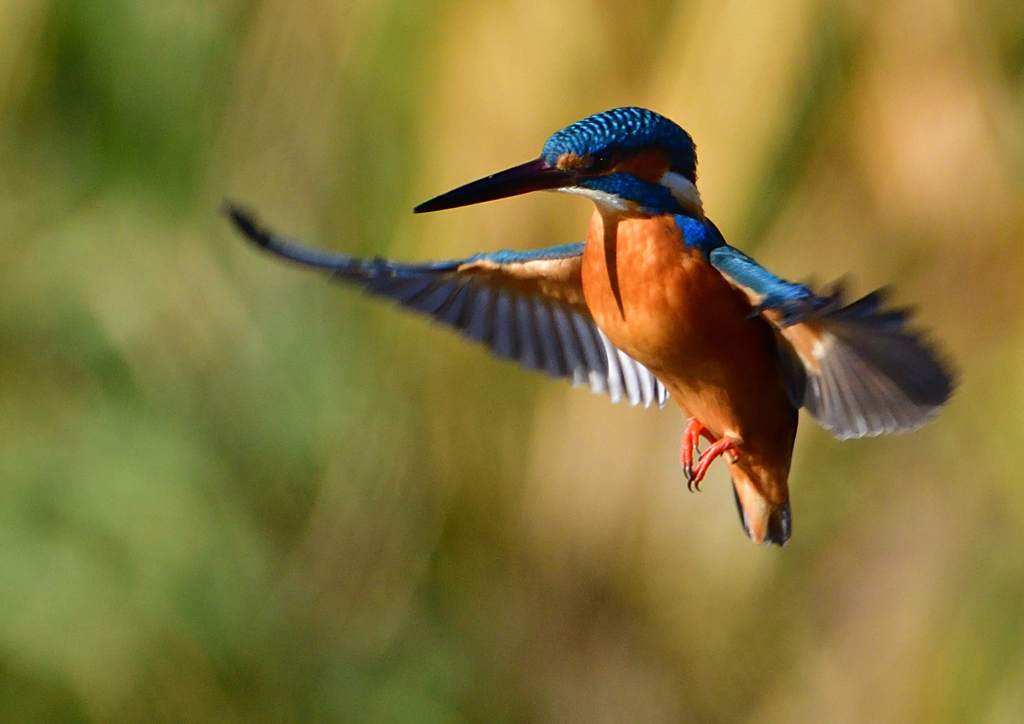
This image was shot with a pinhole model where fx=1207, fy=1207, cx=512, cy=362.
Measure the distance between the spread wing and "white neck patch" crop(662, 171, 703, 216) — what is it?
0.41 ft

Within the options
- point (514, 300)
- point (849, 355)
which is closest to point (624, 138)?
point (849, 355)

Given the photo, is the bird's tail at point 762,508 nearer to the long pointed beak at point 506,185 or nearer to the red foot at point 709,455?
the red foot at point 709,455

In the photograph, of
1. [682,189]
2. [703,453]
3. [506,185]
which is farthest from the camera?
[703,453]

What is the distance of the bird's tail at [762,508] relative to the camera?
99cm

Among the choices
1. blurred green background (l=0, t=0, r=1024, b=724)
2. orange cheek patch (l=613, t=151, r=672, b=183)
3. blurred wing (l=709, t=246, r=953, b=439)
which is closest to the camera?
blurred wing (l=709, t=246, r=953, b=439)

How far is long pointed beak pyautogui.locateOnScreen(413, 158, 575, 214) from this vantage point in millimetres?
721

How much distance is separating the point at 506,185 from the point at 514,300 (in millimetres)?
351

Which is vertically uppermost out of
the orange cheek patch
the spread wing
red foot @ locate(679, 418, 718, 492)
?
the orange cheek patch

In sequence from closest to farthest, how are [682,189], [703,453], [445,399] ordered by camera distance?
1. [682,189]
2. [703,453]
3. [445,399]

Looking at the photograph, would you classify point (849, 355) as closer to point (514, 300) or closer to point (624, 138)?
point (624, 138)

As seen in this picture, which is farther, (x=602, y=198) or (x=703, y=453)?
(x=703, y=453)

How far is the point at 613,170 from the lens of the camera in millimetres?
773

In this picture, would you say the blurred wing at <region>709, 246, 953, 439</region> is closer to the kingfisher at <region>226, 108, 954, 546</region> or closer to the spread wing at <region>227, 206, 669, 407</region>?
the kingfisher at <region>226, 108, 954, 546</region>

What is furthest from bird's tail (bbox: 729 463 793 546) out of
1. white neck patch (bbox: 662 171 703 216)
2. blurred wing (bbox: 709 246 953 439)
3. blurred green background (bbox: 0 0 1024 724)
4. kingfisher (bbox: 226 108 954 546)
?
blurred green background (bbox: 0 0 1024 724)
